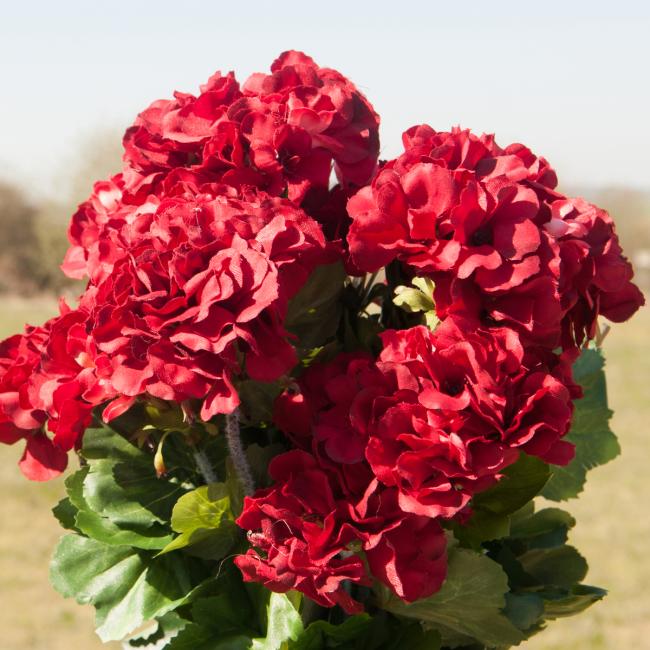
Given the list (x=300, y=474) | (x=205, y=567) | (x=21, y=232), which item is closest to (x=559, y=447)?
(x=300, y=474)

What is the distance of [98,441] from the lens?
0.82m

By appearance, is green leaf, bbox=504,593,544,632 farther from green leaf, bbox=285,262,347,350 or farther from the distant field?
the distant field

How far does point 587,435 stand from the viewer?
1.01 m

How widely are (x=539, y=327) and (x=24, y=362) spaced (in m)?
0.44

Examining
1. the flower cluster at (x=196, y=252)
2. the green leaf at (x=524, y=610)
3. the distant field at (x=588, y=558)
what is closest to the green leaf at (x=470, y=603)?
the green leaf at (x=524, y=610)

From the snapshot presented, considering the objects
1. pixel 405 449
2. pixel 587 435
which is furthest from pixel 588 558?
pixel 405 449

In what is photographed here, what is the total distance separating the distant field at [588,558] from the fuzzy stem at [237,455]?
2113 millimetres

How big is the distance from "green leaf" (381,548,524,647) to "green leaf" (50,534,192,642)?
7.9 inches

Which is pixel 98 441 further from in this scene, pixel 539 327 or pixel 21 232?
pixel 21 232

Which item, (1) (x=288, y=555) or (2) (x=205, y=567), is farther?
(2) (x=205, y=567)

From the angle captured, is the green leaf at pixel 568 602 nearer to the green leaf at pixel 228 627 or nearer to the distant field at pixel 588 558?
the green leaf at pixel 228 627

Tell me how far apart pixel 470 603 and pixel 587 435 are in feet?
0.99

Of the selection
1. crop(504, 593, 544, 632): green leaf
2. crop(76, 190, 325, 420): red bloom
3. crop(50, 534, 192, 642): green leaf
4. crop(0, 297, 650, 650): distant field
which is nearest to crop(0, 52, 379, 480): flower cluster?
crop(76, 190, 325, 420): red bloom

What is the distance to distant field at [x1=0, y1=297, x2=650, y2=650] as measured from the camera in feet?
10.2
